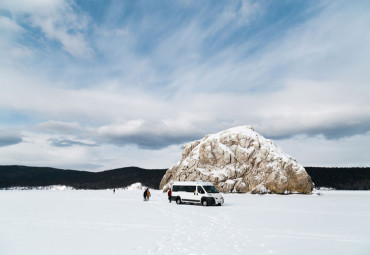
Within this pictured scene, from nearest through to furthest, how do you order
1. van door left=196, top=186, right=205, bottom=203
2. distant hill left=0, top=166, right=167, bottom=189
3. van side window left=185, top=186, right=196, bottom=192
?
1. van door left=196, top=186, right=205, bottom=203
2. van side window left=185, top=186, right=196, bottom=192
3. distant hill left=0, top=166, right=167, bottom=189

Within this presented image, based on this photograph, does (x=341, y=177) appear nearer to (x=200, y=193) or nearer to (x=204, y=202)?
(x=200, y=193)

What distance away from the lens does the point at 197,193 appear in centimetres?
3017

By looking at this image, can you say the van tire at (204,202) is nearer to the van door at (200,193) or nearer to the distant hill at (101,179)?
the van door at (200,193)

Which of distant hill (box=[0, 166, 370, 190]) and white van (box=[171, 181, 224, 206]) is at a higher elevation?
distant hill (box=[0, 166, 370, 190])

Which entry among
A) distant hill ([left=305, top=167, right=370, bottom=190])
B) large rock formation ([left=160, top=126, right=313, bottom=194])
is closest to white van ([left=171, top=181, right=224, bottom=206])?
large rock formation ([left=160, top=126, right=313, bottom=194])

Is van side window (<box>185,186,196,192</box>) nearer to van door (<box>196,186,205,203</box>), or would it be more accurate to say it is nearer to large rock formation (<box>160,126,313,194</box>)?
van door (<box>196,186,205,203</box>)

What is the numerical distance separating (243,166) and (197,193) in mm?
41835

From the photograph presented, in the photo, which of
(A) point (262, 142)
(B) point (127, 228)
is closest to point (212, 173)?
(A) point (262, 142)

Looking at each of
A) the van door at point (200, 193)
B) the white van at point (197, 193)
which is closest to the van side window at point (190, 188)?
the white van at point (197, 193)

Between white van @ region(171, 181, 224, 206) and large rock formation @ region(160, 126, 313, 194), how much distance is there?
36.3 m

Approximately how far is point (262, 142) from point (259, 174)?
8.93m

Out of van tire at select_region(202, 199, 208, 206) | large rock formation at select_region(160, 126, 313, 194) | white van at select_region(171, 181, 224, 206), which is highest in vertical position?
large rock formation at select_region(160, 126, 313, 194)

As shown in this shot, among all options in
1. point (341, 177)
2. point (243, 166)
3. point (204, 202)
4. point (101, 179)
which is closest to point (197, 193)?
point (204, 202)

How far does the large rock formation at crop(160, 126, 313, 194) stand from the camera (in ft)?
214
